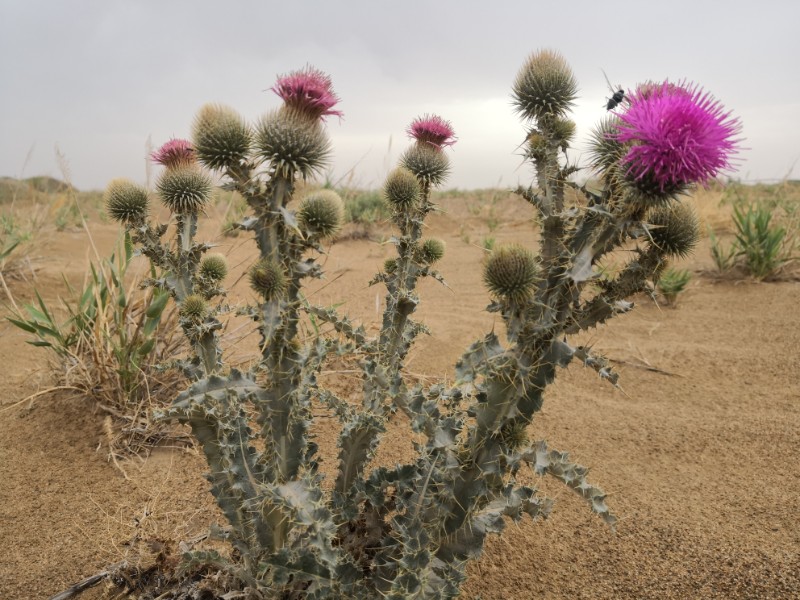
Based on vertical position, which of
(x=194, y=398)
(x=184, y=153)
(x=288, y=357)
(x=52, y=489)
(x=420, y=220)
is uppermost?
(x=184, y=153)

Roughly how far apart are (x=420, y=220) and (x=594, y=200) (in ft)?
3.60

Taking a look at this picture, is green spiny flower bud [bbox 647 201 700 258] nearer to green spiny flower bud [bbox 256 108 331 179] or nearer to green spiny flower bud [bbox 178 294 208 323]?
green spiny flower bud [bbox 256 108 331 179]

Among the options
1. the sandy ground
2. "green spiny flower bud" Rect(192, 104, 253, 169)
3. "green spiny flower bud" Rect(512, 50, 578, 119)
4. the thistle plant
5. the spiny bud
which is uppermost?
"green spiny flower bud" Rect(512, 50, 578, 119)

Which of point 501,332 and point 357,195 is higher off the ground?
point 357,195

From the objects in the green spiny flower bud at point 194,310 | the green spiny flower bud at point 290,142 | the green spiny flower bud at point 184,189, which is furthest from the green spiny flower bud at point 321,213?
the green spiny flower bud at point 184,189

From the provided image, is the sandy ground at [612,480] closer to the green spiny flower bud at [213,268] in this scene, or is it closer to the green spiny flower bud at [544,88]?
the green spiny flower bud at [213,268]

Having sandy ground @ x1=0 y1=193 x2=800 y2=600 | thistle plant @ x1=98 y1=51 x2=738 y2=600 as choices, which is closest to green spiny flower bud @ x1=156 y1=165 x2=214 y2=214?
sandy ground @ x1=0 y1=193 x2=800 y2=600

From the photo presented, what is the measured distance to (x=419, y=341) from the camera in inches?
209

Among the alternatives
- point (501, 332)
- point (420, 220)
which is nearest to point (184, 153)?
point (420, 220)

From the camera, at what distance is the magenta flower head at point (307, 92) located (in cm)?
202

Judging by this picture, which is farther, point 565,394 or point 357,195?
A: point 357,195

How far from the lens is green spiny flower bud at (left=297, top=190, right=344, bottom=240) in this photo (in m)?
2.18

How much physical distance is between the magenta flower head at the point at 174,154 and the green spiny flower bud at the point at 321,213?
1.07 metres

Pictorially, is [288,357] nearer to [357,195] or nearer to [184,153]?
[184,153]
